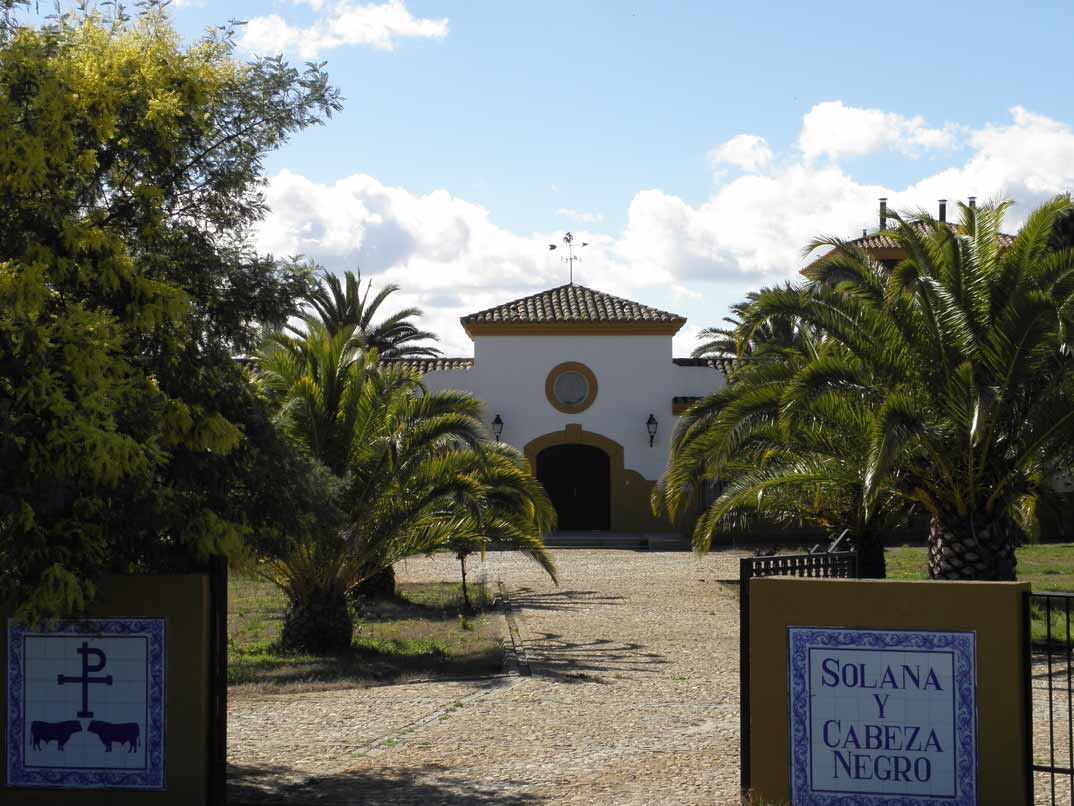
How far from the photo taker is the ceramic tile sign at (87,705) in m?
7.00

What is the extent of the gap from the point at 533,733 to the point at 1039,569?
1556 centimetres

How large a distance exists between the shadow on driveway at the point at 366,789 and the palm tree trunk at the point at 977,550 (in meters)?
6.94

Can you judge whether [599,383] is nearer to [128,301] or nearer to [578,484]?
[578,484]

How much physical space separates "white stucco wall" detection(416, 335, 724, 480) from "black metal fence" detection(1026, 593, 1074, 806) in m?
17.4

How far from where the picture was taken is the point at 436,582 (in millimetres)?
22609

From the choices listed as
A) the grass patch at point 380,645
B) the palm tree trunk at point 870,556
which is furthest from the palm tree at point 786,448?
the grass patch at point 380,645

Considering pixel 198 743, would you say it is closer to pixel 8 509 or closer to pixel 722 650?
pixel 8 509

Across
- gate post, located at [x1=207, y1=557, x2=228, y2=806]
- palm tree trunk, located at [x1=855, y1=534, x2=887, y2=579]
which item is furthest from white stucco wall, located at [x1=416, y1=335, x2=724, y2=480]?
gate post, located at [x1=207, y1=557, x2=228, y2=806]

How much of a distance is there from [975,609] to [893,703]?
680mm

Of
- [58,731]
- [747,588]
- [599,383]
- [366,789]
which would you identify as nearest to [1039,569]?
[599,383]

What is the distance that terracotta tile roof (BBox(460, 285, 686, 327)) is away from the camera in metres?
31.8

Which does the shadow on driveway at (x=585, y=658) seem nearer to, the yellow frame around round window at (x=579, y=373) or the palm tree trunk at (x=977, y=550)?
the palm tree trunk at (x=977, y=550)

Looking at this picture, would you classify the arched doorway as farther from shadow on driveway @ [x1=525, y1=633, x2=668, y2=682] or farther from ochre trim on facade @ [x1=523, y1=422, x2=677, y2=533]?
shadow on driveway @ [x1=525, y1=633, x2=668, y2=682]

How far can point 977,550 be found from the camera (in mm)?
12766
